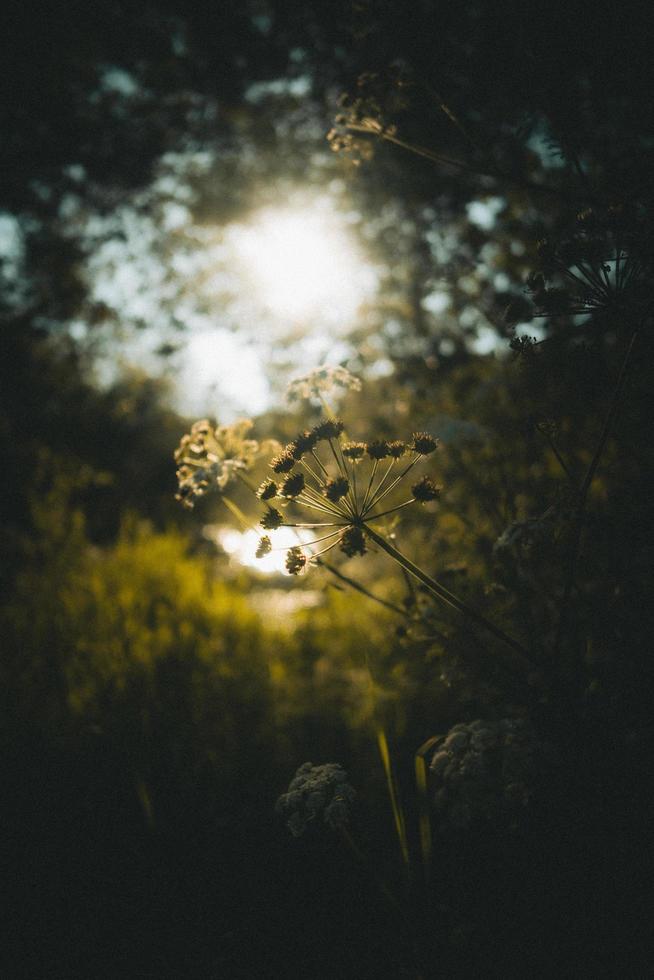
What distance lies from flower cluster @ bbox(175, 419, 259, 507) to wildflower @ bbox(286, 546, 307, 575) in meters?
0.48

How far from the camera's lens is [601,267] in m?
1.58

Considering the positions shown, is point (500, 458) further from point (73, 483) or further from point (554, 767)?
point (73, 483)

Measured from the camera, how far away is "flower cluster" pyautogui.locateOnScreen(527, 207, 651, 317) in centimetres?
151

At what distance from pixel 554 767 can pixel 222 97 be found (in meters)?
4.58

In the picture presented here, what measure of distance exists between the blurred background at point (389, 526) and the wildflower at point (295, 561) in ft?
0.94

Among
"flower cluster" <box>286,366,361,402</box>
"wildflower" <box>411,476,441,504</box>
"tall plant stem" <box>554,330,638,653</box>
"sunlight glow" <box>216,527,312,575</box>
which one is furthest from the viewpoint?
"flower cluster" <box>286,366,361,402</box>

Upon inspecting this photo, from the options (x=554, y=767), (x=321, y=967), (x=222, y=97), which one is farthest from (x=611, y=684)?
(x=222, y=97)

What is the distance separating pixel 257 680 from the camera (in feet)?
12.9

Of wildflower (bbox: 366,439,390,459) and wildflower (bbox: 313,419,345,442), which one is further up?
wildflower (bbox: 313,419,345,442)

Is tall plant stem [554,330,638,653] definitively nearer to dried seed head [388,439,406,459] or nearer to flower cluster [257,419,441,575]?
flower cluster [257,419,441,575]

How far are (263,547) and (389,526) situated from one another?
0.50 m

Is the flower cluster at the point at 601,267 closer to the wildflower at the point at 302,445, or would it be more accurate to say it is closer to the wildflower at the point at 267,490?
the wildflower at the point at 302,445

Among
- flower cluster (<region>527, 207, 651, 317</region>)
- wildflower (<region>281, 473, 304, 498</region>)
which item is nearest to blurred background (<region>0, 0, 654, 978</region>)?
flower cluster (<region>527, 207, 651, 317</region>)

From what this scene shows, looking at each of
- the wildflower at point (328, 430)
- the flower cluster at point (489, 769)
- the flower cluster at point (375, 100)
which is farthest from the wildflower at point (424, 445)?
the flower cluster at point (375, 100)
